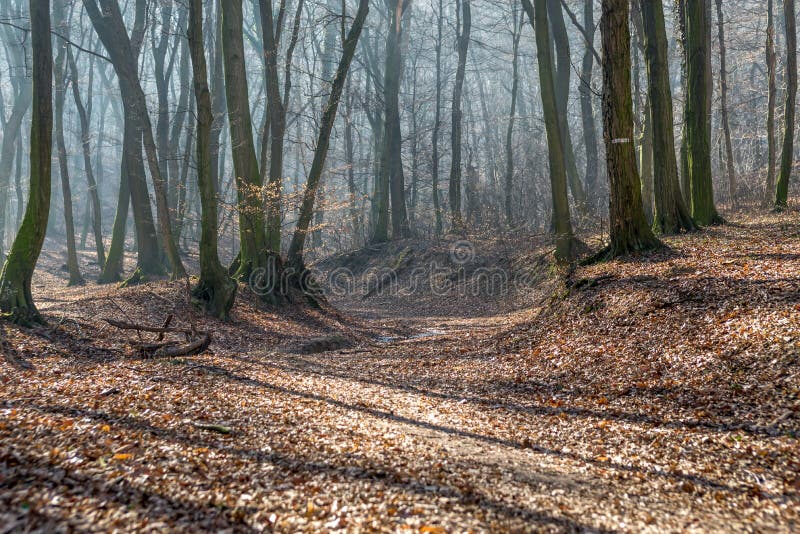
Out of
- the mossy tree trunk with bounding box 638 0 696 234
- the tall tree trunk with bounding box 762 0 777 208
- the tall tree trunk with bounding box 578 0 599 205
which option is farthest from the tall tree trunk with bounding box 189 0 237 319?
the tall tree trunk with bounding box 578 0 599 205

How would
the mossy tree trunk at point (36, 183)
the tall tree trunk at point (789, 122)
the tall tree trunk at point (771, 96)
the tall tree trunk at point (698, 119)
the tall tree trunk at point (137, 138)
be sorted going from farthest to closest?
the tall tree trunk at point (771, 96) → the tall tree trunk at point (137, 138) → the tall tree trunk at point (789, 122) → the tall tree trunk at point (698, 119) → the mossy tree trunk at point (36, 183)

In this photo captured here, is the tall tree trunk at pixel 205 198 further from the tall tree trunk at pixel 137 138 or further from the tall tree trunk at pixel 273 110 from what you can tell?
the tall tree trunk at pixel 137 138

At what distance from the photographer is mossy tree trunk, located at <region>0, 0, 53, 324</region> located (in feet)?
28.2

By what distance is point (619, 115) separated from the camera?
30.5ft

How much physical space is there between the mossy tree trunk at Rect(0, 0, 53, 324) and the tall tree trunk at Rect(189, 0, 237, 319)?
8.23 ft

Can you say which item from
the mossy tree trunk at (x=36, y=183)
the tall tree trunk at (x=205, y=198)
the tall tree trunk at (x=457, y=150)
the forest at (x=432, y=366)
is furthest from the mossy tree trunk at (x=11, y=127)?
the tall tree trunk at (x=457, y=150)

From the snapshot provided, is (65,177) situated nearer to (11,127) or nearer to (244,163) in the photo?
(11,127)

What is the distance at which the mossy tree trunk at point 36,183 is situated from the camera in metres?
8.60

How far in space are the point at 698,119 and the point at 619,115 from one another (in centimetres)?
425

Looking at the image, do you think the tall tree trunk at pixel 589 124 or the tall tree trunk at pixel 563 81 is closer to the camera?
the tall tree trunk at pixel 563 81

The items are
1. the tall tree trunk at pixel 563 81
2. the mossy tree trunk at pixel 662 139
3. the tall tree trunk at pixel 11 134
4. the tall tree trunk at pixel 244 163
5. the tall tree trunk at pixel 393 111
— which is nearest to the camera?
the mossy tree trunk at pixel 662 139

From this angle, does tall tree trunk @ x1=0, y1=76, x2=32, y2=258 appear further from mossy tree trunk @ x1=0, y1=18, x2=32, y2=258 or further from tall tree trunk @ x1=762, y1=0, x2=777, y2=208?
tall tree trunk @ x1=762, y1=0, x2=777, y2=208

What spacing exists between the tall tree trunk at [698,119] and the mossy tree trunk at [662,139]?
83 centimetres

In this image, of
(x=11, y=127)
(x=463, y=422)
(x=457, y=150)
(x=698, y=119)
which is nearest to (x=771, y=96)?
(x=698, y=119)
